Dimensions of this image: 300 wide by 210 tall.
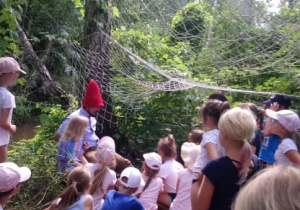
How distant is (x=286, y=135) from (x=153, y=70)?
111 inches

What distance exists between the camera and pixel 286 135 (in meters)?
2.97

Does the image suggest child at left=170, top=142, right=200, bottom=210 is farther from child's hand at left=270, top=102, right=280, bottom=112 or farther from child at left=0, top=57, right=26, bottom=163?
child at left=0, top=57, right=26, bottom=163

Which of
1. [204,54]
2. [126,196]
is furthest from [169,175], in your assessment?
[204,54]

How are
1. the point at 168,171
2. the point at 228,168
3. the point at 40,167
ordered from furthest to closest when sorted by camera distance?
the point at 40,167 < the point at 168,171 < the point at 228,168

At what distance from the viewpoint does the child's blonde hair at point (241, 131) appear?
6.81 ft

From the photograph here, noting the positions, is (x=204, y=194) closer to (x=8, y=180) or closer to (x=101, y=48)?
(x=8, y=180)

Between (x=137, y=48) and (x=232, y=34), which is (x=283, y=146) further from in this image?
(x=137, y=48)

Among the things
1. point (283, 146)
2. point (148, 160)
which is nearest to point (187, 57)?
point (148, 160)

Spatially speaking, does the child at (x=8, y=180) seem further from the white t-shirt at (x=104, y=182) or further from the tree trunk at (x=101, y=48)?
the tree trunk at (x=101, y=48)

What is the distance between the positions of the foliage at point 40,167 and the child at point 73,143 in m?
0.33

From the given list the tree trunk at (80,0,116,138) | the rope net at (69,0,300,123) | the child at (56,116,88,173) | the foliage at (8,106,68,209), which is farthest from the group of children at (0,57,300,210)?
the tree trunk at (80,0,116,138)

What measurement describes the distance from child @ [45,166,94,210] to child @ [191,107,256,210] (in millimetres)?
913

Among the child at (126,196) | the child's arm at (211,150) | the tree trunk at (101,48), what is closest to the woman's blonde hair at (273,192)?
the child's arm at (211,150)

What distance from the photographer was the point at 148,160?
353 cm
